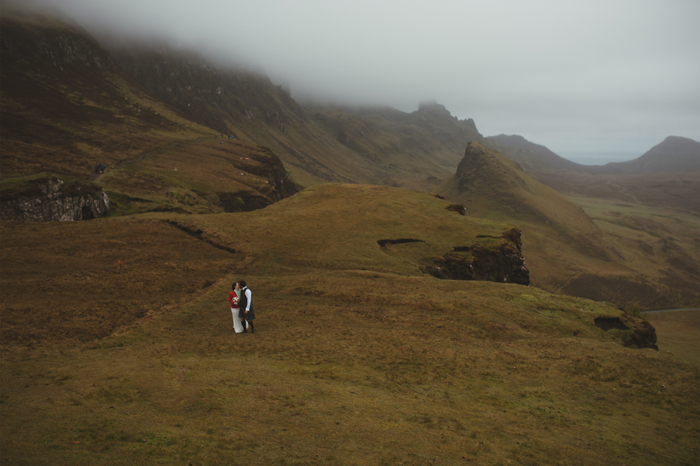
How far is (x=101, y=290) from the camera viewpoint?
1085 inches

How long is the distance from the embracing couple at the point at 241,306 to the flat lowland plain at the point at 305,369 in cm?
125

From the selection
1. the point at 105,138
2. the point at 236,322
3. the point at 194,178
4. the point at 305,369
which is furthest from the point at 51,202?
the point at 105,138

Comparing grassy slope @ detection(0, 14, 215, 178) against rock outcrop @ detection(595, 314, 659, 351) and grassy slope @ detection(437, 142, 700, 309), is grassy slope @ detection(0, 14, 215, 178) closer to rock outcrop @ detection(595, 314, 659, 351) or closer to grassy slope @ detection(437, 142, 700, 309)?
rock outcrop @ detection(595, 314, 659, 351)

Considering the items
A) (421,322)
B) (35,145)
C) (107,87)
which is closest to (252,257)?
(421,322)

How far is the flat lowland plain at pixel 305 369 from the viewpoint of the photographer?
39.6 feet

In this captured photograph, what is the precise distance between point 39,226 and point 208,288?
2129 centimetres

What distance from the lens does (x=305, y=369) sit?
64.3ft

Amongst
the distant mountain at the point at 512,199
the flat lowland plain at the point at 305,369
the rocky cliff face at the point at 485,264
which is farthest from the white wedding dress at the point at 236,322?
the distant mountain at the point at 512,199

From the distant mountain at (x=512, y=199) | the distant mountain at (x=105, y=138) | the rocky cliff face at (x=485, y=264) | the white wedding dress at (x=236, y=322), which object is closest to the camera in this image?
the white wedding dress at (x=236, y=322)

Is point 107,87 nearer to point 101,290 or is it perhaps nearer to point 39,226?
point 39,226

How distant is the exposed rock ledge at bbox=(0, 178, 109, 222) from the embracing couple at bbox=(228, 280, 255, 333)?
38210mm

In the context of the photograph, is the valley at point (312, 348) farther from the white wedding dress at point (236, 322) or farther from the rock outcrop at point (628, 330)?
the white wedding dress at point (236, 322)

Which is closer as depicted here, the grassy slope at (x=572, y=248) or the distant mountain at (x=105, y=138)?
the distant mountain at (x=105, y=138)

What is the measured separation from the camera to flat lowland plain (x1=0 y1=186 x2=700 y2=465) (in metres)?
12.1
